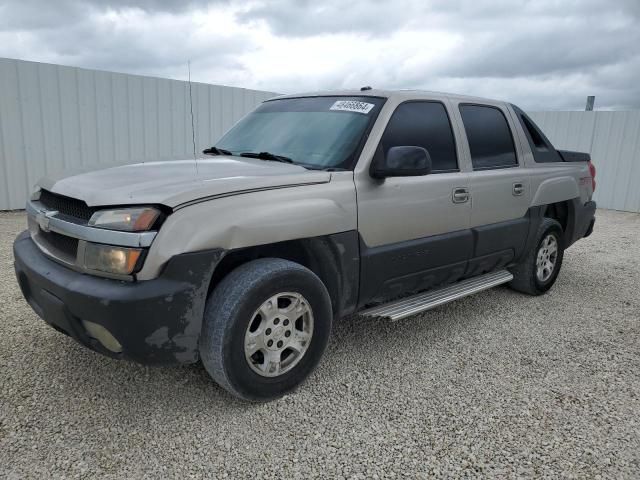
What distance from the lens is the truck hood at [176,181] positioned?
227 cm

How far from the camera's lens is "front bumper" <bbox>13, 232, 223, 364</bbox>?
2.14m

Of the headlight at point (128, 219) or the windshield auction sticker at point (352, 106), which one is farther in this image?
the windshield auction sticker at point (352, 106)

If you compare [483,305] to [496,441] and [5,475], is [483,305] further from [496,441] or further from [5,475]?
[5,475]

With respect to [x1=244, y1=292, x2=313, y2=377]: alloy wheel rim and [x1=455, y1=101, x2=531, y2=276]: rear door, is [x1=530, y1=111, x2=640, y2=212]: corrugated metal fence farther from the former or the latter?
[x1=244, y1=292, x2=313, y2=377]: alloy wheel rim

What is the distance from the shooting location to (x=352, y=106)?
329 centimetres

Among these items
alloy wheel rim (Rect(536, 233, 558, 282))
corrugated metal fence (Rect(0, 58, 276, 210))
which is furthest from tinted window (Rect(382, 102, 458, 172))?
corrugated metal fence (Rect(0, 58, 276, 210))

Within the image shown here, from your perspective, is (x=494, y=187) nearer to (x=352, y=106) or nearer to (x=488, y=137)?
(x=488, y=137)

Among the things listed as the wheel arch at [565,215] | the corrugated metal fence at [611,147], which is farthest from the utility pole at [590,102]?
the wheel arch at [565,215]

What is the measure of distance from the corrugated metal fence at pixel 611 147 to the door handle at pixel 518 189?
29.7 ft

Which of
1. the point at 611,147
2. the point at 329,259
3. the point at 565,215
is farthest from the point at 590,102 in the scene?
the point at 329,259

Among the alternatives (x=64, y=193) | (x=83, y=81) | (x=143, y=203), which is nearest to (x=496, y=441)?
(x=143, y=203)

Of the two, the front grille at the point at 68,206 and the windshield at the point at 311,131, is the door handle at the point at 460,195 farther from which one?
the front grille at the point at 68,206

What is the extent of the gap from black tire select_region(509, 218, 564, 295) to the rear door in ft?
1.03

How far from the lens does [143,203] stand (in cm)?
220
